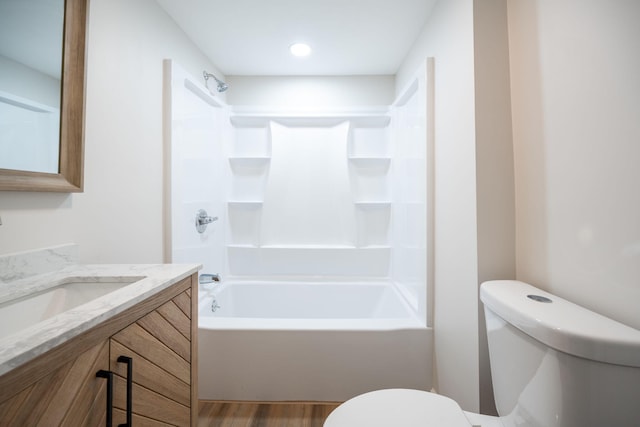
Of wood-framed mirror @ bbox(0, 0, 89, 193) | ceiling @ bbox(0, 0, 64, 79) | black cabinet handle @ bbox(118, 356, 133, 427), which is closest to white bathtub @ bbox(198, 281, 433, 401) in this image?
black cabinet handle @ bbox(118, 356, 133, 427)

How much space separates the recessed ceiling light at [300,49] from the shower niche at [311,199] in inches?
22.9

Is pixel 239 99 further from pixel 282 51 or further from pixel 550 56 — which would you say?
pixel 550 56

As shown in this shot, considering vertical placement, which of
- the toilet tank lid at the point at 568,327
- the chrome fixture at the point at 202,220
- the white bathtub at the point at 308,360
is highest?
the chrome fixture at the point at 202,220

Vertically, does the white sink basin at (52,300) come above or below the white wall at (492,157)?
below

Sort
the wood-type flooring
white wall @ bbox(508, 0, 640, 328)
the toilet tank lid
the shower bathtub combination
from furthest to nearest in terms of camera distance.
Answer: the shower bathtub combination
the wood-type flooring
white wall @ bbox(508, 0, 640, 328)
the toilet tank lid

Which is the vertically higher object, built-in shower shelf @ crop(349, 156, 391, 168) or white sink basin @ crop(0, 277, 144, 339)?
built-in shower shelf @ crop(349, 156, 391, 168)

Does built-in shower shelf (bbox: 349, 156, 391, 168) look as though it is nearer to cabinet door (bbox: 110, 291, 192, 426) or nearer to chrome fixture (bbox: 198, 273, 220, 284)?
chrome fixture (bbox: 198, 273, 220, 284)

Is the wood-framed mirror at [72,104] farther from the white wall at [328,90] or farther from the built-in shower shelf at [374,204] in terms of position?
the built-in shower shelf at [374,204]

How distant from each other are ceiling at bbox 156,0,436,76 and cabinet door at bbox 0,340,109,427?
6.12 ft

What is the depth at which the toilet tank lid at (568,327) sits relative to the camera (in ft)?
2.01

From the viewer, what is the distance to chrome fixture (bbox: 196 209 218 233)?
6.70ft

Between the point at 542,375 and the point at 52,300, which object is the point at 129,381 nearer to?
the point at 52,300

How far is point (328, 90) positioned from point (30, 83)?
2.11 meters

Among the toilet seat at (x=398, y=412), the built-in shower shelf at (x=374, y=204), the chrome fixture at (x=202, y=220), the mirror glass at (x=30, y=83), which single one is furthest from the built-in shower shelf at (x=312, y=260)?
the mirror glass at (x=30, y=83)
